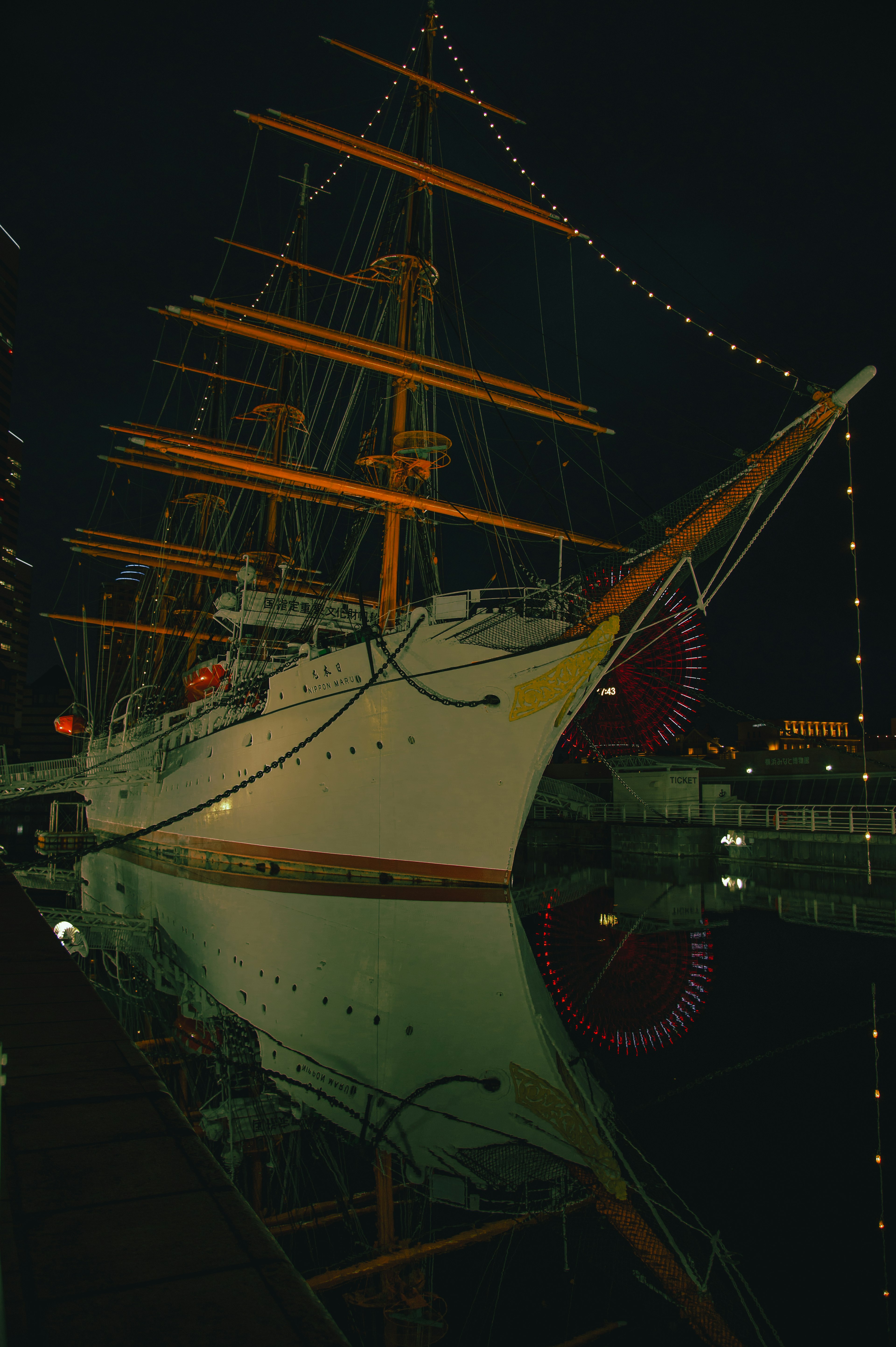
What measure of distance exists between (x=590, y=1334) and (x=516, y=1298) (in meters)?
0.35

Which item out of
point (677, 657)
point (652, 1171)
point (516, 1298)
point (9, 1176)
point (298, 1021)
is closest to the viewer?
point (9, 1176)

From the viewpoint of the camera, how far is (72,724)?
120 ft

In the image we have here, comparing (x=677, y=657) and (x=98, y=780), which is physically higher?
(x=677, y=657)

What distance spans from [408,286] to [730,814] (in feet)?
58.9

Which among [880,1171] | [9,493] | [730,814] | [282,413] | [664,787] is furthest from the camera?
[9,493]

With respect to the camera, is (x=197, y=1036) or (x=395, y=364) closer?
(x=197, y=1036)

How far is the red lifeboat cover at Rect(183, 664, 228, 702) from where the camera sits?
985 inches

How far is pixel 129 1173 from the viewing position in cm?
283

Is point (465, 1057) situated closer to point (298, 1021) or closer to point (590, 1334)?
point (298, 1021)

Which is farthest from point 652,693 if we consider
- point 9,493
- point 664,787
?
point 9,493

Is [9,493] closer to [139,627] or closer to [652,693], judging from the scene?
[139,627]

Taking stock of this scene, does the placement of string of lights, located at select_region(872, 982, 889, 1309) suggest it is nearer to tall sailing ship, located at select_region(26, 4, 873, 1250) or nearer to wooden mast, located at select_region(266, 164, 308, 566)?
tall sailing ship, located at select_region(26, 4, 873, 1250)

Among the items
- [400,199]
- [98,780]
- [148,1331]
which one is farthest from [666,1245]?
[98,780]

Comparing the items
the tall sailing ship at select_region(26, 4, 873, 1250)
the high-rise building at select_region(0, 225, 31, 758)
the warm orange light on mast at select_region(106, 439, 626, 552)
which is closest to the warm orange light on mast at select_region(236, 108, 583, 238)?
the tall sailing ship at select_region(26, 4, 873, 1250)
